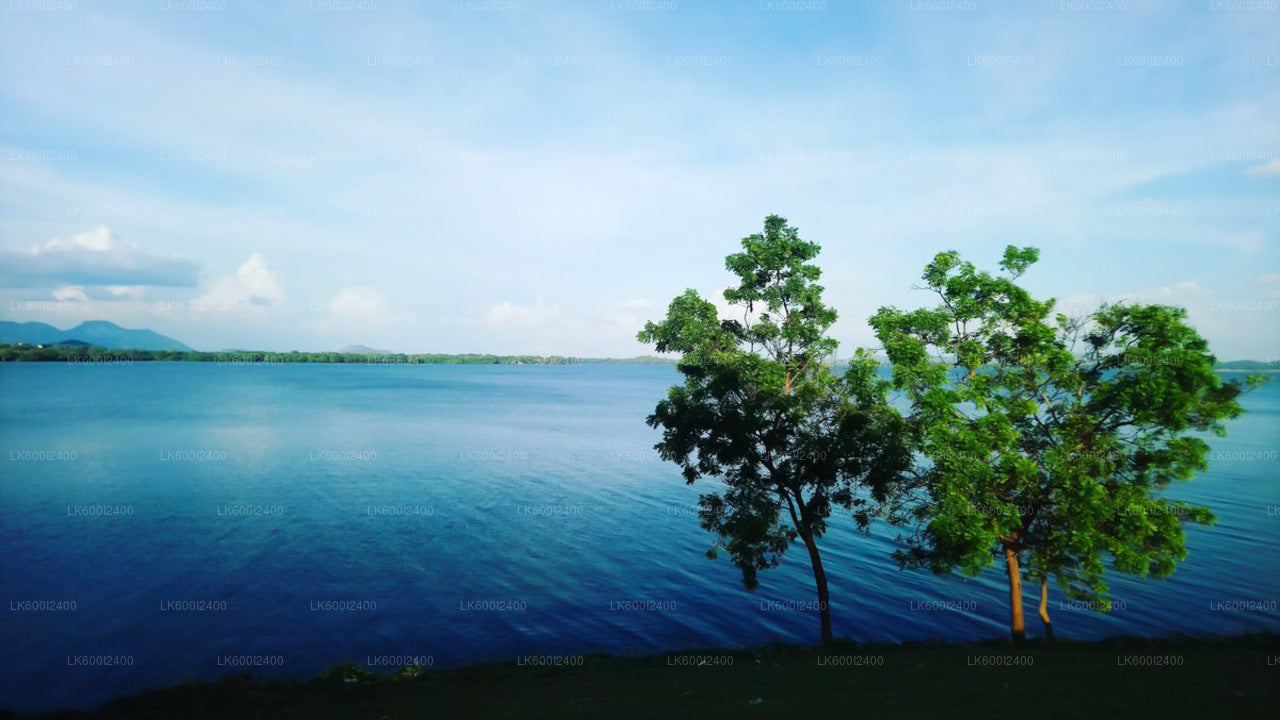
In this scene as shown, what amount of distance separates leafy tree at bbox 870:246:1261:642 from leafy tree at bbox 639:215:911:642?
192 cm

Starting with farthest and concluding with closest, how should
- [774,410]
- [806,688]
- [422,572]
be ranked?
[422,572] < [774,410] < [806,688]

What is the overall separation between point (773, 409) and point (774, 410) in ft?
0.18

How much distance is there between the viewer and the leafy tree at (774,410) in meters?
22.3

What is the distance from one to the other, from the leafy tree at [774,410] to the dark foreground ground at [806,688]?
184 inches

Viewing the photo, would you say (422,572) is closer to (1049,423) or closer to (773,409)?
(773,409)

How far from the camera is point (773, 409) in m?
22.4

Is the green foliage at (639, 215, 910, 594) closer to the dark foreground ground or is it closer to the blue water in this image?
the dark foreground ground

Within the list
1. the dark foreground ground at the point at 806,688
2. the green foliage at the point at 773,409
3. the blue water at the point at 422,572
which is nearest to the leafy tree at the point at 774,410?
the green foliage at the point at 773,409

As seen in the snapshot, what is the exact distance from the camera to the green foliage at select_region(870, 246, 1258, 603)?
19.8 meters

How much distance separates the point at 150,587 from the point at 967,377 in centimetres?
3995

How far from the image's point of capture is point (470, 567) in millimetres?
35031

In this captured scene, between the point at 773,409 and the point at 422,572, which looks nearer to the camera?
the point at 773,409

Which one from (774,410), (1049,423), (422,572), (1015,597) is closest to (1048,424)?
(1049,423)

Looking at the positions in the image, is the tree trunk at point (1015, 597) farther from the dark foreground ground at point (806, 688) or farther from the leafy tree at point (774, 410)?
the leafy tree at point (774, 410)
